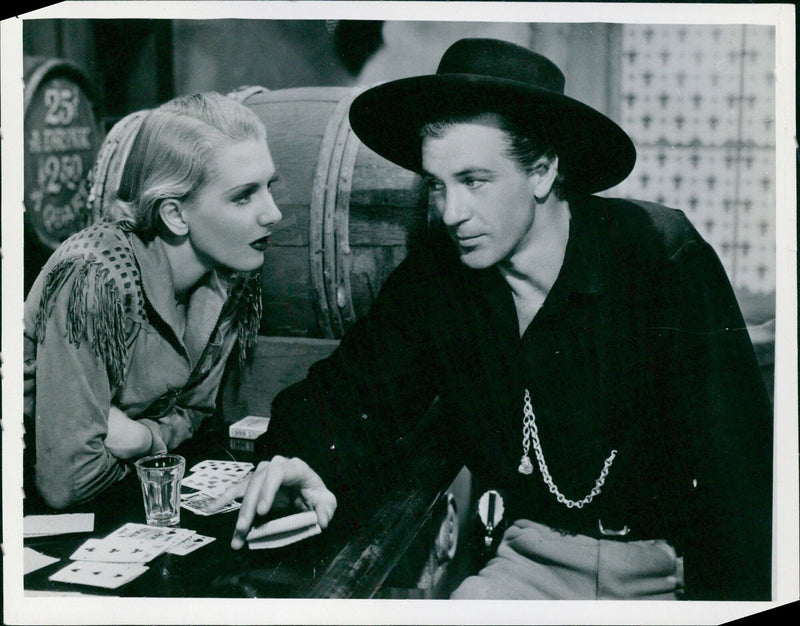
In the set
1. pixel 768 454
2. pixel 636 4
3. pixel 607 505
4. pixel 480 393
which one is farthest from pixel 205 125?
pixel 768 454

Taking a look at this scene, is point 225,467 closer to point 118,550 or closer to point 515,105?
point 118,550

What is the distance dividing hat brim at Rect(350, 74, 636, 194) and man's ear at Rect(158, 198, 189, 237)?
1.54ft

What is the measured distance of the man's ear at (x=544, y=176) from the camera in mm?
1663

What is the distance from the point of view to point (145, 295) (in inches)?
67.7

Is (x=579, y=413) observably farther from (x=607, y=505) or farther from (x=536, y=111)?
(x=536, y=111)

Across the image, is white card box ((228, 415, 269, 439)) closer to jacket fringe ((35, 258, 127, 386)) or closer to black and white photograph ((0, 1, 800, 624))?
black and white photograph ((0, 1, 800, 624))

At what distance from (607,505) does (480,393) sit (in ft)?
1.19

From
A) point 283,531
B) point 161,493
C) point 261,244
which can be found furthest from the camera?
point 261,244

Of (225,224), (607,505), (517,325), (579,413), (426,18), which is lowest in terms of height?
(607,505)

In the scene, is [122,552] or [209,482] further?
[209,482]

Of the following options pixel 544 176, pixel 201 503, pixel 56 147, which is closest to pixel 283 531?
pixel 201 503

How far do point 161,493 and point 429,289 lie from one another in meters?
0.73

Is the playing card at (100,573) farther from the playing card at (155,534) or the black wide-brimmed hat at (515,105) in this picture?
the black wide-brimmed hat at (515,105)

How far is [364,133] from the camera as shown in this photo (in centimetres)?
184
